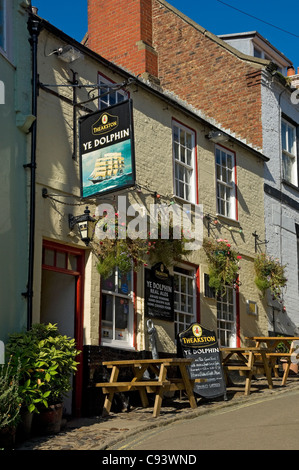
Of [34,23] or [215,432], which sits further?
[34,23]

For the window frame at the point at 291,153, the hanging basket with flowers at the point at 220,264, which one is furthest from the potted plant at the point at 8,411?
the window frame at the point at 291,153

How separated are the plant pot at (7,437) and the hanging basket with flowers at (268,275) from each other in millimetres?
8866

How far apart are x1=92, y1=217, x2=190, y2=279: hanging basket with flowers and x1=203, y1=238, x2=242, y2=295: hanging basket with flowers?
1704 mm

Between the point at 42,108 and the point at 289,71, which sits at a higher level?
the point at 289,71

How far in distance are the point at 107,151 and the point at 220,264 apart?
480 cm

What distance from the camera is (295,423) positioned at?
9.05m

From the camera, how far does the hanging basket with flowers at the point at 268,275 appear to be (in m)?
16.1

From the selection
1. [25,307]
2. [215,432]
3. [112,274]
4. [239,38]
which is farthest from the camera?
[239,38]

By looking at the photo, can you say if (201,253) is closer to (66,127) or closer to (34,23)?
(66,127)

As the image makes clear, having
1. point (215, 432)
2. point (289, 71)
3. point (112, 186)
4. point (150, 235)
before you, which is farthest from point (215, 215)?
point (289, 71)

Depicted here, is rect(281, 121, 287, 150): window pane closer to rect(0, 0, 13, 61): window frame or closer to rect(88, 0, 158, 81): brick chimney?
rect(88, 0, 158, 81): brick chimney
